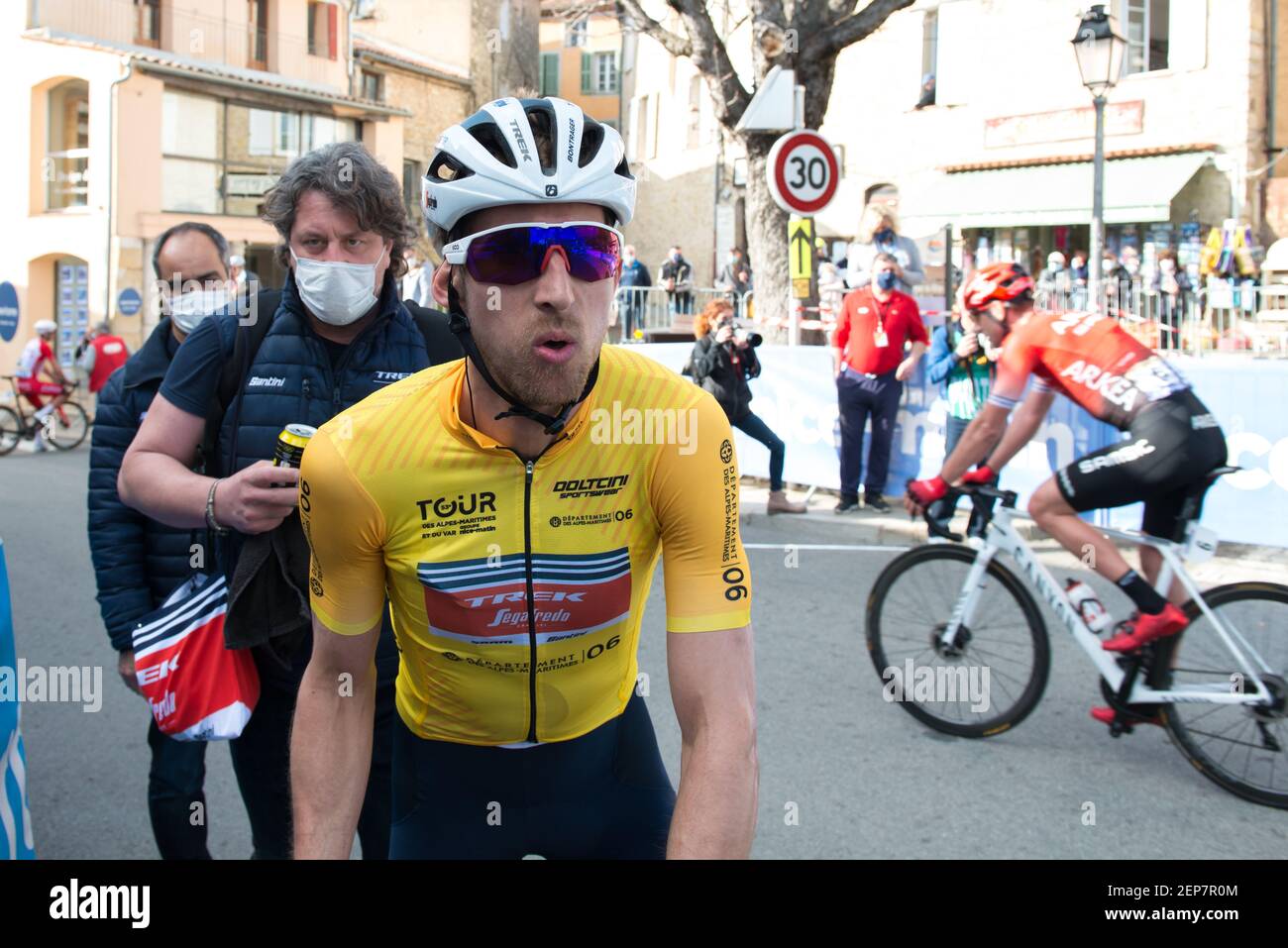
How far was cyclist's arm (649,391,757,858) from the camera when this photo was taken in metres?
2.00

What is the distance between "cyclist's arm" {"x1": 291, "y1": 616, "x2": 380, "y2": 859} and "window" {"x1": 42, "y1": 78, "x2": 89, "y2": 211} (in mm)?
32449

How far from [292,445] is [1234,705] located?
3.95m

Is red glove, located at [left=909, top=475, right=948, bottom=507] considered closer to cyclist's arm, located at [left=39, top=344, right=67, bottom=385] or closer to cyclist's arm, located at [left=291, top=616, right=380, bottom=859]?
cyclist's arm, located at [left=291, top=616, right=380, bottom=859]

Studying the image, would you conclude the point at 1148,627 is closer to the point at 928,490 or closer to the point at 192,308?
the point at 928,490

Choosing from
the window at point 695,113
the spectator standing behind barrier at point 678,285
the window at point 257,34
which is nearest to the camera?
the spectator standing behind barrier at point 678,285

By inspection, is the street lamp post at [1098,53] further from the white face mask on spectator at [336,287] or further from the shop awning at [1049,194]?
the shop awning at [1049,194]

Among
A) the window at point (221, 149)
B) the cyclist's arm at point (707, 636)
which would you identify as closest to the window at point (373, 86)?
the window at point (221, 149)

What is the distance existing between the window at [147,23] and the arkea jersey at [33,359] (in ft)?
60.7

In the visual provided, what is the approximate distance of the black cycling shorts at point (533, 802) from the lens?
237cm

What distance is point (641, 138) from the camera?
4719 centimetres

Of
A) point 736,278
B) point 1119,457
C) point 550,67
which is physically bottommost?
point 1119,457

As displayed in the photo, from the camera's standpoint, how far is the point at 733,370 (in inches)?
444

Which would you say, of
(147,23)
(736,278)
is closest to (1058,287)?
(736,278)
